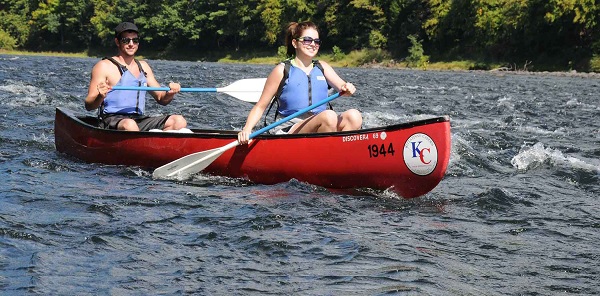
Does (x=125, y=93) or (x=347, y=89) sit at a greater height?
(x=347, y=89)

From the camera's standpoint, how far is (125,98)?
8352mm

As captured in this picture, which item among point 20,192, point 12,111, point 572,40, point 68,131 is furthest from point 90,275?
point 572,40

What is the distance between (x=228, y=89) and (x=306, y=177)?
2.41m

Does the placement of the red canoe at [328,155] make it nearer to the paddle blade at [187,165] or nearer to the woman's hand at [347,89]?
the paddle blade at [187,165]

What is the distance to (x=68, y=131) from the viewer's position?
8.59 meters

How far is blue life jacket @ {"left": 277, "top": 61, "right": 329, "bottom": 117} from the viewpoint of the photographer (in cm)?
721

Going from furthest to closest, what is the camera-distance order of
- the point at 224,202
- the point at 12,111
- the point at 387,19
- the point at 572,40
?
the point at 387,19, the point at 572,40, the point at 12,111, the point at 224,202

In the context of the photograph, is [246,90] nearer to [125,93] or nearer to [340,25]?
[125,93]

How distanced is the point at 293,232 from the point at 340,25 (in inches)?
2353

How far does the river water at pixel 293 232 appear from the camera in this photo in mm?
4328

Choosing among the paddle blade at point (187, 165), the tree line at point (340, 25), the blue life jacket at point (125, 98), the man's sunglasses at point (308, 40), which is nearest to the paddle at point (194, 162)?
the paddle blade at point (187, 165)

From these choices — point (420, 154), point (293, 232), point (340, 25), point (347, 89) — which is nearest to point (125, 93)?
point (347, 89)

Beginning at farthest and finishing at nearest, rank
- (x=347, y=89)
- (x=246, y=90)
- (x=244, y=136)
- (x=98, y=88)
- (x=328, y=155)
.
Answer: (x=246, y=90) < (x=98, y=88) < (x=244, y=136) < (x=347, y=89) < (x=328, y=155)

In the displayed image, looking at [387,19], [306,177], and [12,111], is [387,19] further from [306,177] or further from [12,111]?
[306,177]
